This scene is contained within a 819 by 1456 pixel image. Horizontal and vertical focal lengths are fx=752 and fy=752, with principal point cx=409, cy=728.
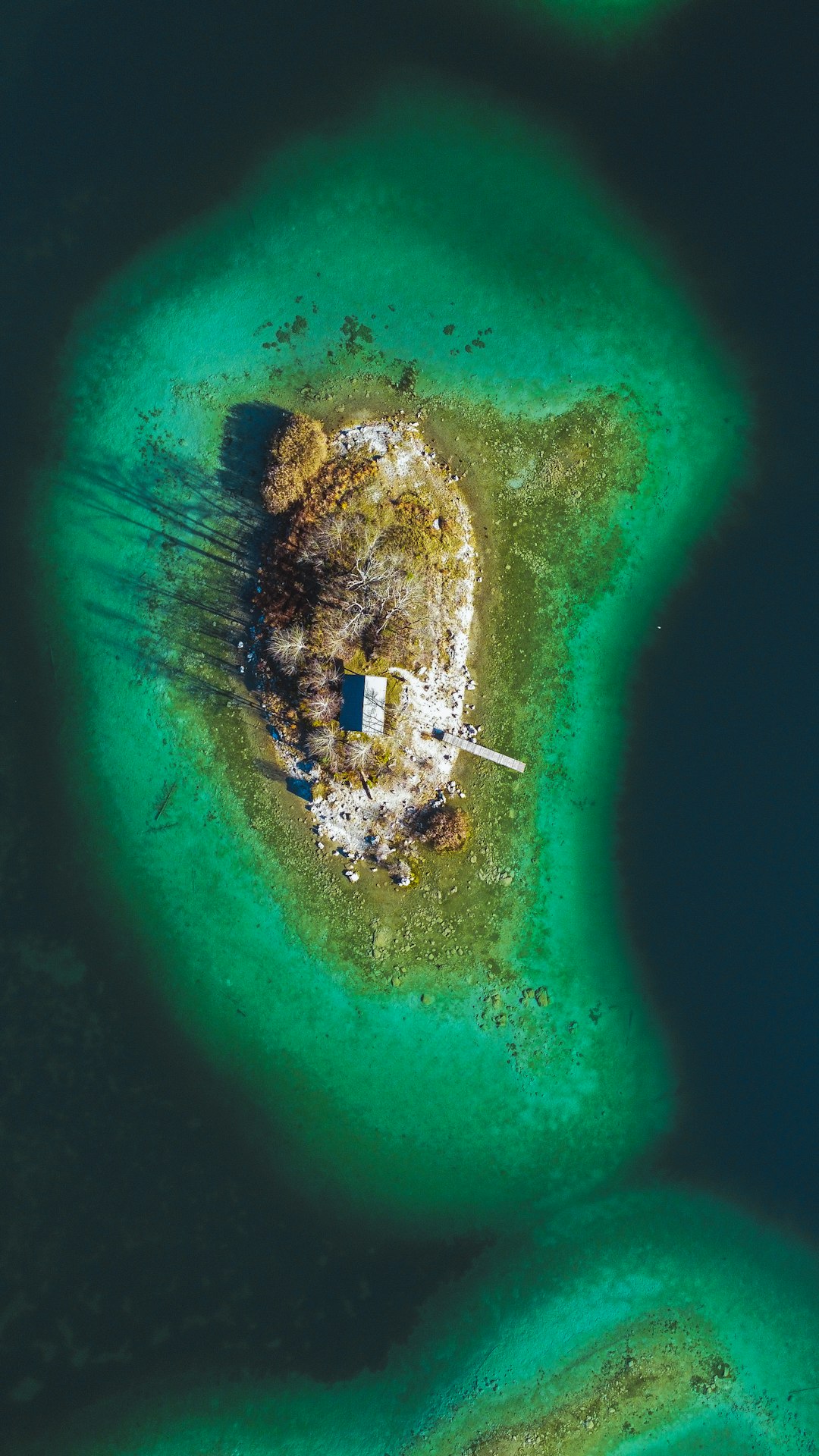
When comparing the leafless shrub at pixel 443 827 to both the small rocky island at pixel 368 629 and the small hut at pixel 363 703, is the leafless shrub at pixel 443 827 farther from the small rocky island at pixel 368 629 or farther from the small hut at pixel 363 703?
the small hut at pixel 363 703

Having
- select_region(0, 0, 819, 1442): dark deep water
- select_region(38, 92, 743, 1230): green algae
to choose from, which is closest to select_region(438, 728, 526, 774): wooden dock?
select_region(38, 92, 743, 1230): green algae

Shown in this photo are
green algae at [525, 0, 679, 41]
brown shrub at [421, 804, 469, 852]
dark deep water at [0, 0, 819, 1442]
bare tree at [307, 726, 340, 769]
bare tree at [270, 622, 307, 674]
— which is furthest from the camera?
green algae at [525, 0, 679, 41]

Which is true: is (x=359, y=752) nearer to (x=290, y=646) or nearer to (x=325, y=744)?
(x=325, y=744)

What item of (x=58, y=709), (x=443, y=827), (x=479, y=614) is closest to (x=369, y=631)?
(x=479, y=614)

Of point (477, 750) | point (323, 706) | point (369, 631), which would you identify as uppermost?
point (369, 631)

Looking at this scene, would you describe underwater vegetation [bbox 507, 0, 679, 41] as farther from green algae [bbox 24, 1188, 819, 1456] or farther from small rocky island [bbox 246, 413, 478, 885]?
green algae [bbox 24, 1188, 819, 1456]

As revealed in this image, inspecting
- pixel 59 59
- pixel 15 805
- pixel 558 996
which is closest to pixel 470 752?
pixel 558 996

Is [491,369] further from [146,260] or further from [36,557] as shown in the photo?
[36,557]
